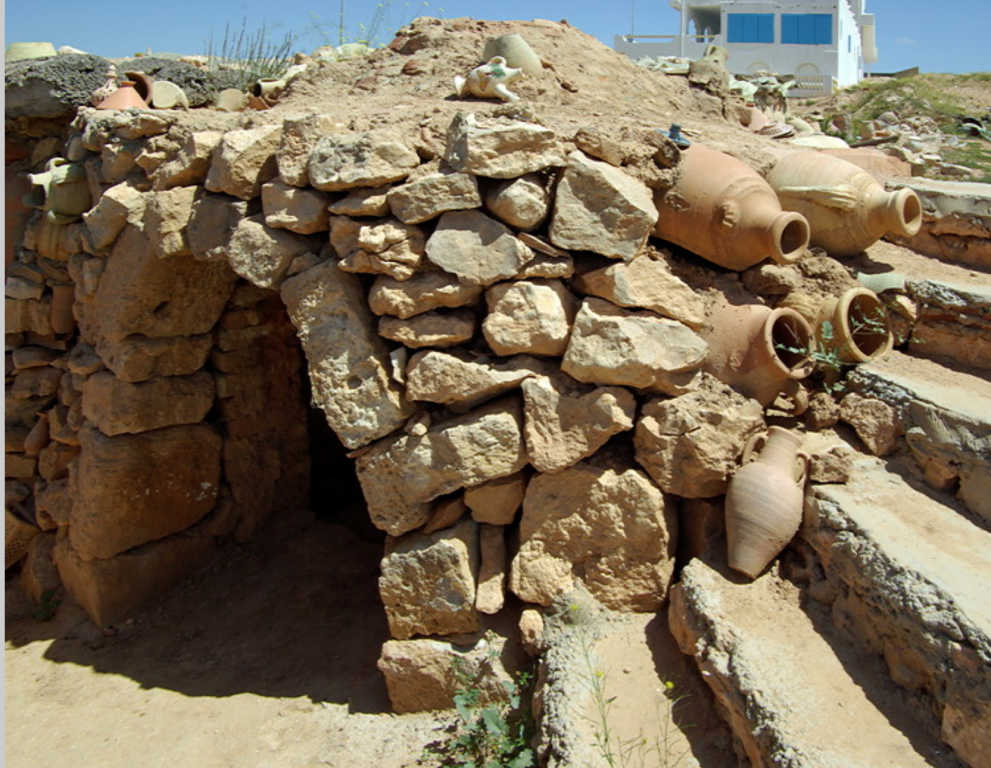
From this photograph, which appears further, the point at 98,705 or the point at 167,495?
the point at 167,495

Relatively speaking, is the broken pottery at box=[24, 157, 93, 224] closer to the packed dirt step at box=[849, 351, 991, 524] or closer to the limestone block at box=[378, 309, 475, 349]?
the limestone block at box=[378, 309, 475, 349]

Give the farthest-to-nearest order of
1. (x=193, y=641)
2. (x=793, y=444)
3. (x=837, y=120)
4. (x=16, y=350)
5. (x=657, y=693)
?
(x=837, y=120)
(x=16, y=350)
(x=193, y=641)
(x=793, y=444)
(x=657, y=693)

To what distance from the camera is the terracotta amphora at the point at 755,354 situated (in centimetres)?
315

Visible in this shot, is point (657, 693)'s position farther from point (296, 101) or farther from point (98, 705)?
point (296, 101)

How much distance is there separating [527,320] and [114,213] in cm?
230

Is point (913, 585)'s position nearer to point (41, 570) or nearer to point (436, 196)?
point (436, 196)

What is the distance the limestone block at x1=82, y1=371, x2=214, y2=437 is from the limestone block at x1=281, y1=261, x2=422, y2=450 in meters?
1.52

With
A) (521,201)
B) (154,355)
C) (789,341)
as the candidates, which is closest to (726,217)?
(789,341)

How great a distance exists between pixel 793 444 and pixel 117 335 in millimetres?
3252

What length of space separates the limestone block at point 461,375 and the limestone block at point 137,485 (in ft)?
6.78

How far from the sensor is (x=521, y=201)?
10.2 ft

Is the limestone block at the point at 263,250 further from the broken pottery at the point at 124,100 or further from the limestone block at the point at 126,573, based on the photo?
the limestone block at the point at 126,573

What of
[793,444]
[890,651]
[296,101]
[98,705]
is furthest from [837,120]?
[98,705]

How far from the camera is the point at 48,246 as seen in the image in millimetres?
4773
